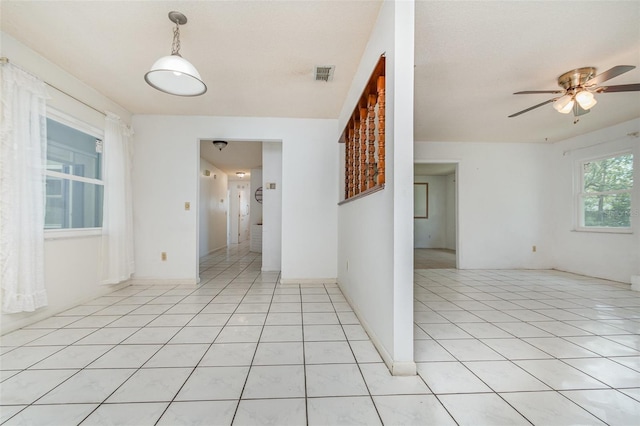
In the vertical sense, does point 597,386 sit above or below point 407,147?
below

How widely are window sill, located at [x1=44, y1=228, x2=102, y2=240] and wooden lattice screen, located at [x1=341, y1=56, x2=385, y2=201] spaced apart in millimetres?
2992

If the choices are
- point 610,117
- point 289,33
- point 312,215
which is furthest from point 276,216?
point 610,117

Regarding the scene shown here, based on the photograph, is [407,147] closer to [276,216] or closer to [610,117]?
[276,216]

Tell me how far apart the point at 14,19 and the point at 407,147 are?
120 inches

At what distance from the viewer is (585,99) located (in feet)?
8.33

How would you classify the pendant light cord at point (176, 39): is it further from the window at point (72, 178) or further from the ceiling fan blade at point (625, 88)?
the ceiling fan blade at point (625, 88)

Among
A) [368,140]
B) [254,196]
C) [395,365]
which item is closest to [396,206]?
[368,140]

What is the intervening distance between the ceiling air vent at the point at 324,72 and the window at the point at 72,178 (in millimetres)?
2663

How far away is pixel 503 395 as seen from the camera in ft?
4.51

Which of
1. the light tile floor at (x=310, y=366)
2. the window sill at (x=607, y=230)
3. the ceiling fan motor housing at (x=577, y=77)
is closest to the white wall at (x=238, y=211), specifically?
the light tile floor at (x=310, y=366)

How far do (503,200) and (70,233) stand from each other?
654 cm

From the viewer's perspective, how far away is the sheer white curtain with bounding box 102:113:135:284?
3160 millimetres

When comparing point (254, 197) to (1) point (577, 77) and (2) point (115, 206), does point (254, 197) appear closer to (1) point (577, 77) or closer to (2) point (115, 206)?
(2) point (115, 206)

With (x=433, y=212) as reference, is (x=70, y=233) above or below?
below
